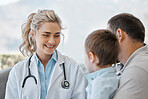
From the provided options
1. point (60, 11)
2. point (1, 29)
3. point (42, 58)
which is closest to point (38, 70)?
point (42, 58)

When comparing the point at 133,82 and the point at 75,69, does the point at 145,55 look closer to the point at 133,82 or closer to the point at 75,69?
the point at 133,82

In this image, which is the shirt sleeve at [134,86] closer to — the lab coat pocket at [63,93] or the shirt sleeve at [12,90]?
the lab coat pocket at [63,93]

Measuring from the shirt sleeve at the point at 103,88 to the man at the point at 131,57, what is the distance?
4 cm

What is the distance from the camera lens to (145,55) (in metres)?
1.31

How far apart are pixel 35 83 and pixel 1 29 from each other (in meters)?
2.66

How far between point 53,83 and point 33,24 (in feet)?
1.57

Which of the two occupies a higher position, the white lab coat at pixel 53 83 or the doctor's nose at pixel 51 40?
the doctor's nose at pixel 51 40

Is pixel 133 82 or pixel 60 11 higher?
pixel 60 11

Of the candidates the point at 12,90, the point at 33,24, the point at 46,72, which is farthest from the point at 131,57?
the point at 12,90

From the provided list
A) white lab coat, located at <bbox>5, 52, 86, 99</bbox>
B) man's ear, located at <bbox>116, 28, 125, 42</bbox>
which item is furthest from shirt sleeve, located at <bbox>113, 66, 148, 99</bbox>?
white lab coat, located at <bbox>5, 52, 86, 99</bbox>

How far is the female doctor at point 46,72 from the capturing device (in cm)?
158

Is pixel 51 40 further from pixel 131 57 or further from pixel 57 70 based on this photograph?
pixel 131 57

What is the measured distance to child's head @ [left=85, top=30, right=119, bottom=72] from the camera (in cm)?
121

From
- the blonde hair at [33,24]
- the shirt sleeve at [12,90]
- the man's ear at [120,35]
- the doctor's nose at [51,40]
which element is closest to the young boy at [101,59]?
the man's ear at [120,35]
